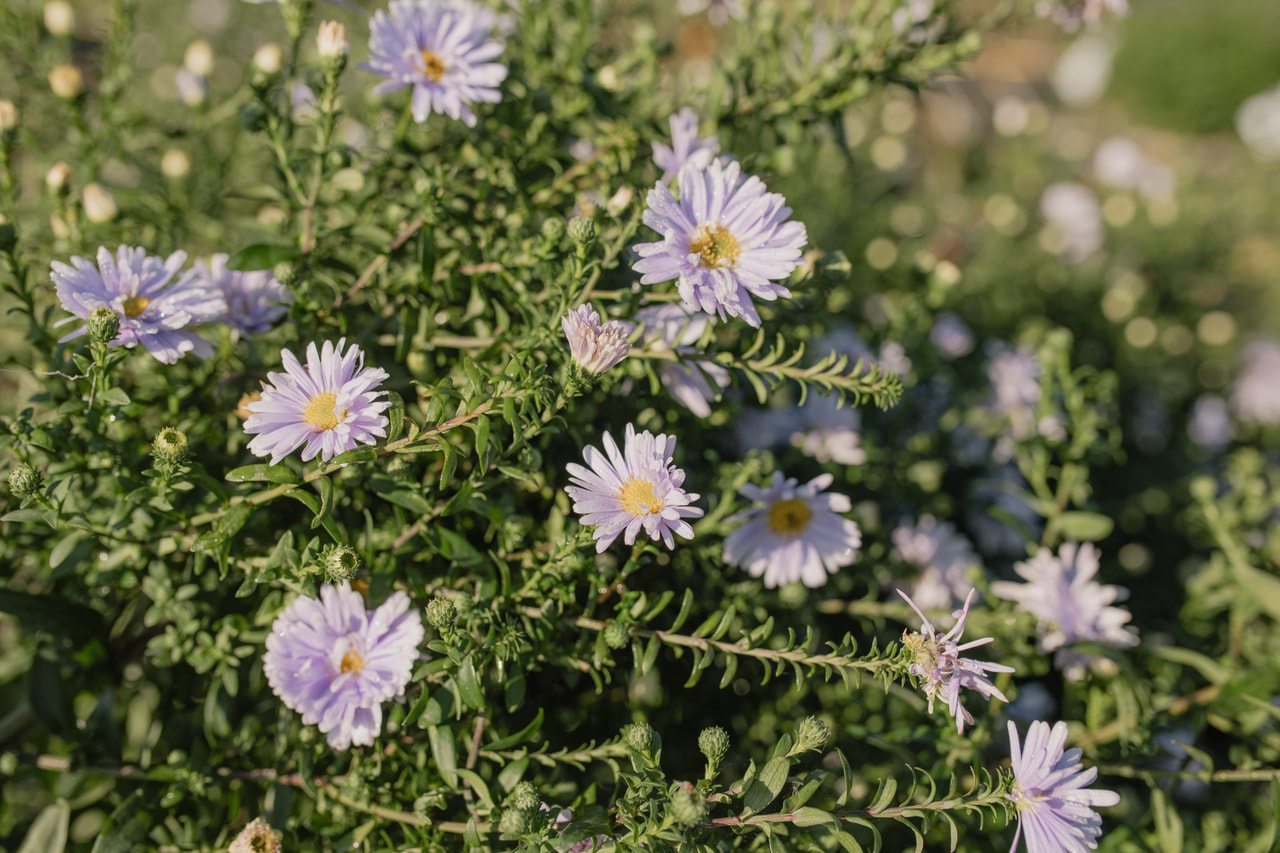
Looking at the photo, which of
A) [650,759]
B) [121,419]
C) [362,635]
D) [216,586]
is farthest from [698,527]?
[121,419]

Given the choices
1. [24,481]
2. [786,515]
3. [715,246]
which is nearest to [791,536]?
[786,515]

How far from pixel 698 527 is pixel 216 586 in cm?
66

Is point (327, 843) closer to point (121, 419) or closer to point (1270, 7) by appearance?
point (121, 419)

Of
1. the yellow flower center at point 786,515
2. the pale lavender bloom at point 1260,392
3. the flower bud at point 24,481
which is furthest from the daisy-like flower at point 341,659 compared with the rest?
the pale lavender bloom at point 1260,392

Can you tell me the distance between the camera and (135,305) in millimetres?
1030

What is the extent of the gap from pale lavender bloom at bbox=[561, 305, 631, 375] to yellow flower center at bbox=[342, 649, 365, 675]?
436 mm

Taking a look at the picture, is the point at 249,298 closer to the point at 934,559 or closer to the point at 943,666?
the point at 943,666

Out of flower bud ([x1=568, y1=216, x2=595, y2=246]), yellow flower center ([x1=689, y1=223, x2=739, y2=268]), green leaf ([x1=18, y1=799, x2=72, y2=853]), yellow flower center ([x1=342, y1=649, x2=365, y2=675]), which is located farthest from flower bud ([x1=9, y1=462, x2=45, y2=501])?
yellow flower center ([x1=689, y1=223, x2=739, y2=268])

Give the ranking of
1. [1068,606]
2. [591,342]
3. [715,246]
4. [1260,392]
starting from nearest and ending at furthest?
[591,342], [715,246], [1068,606], [1260,392]

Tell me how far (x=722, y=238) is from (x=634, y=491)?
0.34 meters

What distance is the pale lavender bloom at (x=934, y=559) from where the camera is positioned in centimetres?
149

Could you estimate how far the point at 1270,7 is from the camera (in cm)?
777

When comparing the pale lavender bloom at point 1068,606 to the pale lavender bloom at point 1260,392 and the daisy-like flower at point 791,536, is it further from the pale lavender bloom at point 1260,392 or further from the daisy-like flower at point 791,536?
the pale lavender bloom at point 1260,392

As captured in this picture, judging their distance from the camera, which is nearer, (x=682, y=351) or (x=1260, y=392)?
(x=682, y=351)
